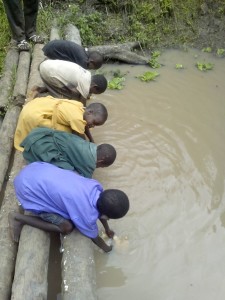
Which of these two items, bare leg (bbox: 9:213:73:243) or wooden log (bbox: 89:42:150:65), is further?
wooden log (bbox: 89:42:150:65)

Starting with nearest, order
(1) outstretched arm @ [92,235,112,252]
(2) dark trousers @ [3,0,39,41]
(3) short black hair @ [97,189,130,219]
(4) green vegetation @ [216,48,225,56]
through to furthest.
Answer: (3) short black hair @ [97,189,130,219] < (1) outstretched arm @ [92,235,112,252] < (2) dark trousers @ [3,0,39,41] < (4) green vegetation @ [216,48,225,56]

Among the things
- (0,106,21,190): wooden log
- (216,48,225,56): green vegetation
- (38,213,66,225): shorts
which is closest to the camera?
(38,213,66,225): shorts

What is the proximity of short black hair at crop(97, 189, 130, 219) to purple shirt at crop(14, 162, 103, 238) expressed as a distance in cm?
8

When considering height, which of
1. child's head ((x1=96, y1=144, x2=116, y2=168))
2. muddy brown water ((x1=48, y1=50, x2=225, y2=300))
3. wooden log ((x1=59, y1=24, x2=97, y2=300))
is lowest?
muddy brown water ((x1=48, y1=50, x2=225, y2=300))

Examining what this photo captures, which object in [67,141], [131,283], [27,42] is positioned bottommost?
[131,283]

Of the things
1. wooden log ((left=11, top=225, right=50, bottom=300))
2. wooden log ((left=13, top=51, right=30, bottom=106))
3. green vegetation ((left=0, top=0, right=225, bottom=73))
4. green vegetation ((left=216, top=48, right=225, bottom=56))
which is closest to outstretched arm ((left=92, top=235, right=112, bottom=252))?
wooden log ((left=11, top=225, right=50, bottom=300))

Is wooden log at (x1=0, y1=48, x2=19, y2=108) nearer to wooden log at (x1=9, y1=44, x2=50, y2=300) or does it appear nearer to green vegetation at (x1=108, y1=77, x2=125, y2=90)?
green vegetation at (x1=108, y1=77, x2=125, y2=90)

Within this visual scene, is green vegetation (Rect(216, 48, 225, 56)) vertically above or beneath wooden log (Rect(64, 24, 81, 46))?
above

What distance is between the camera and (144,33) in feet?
26.5

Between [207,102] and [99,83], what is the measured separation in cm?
221

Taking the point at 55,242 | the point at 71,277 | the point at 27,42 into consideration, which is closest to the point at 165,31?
the point at 27,42

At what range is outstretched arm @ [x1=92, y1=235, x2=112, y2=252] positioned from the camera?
3721 mm

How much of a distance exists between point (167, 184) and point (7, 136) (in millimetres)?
2019

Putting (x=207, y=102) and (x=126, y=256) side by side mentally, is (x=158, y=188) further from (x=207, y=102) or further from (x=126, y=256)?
(x=207, y=102)
